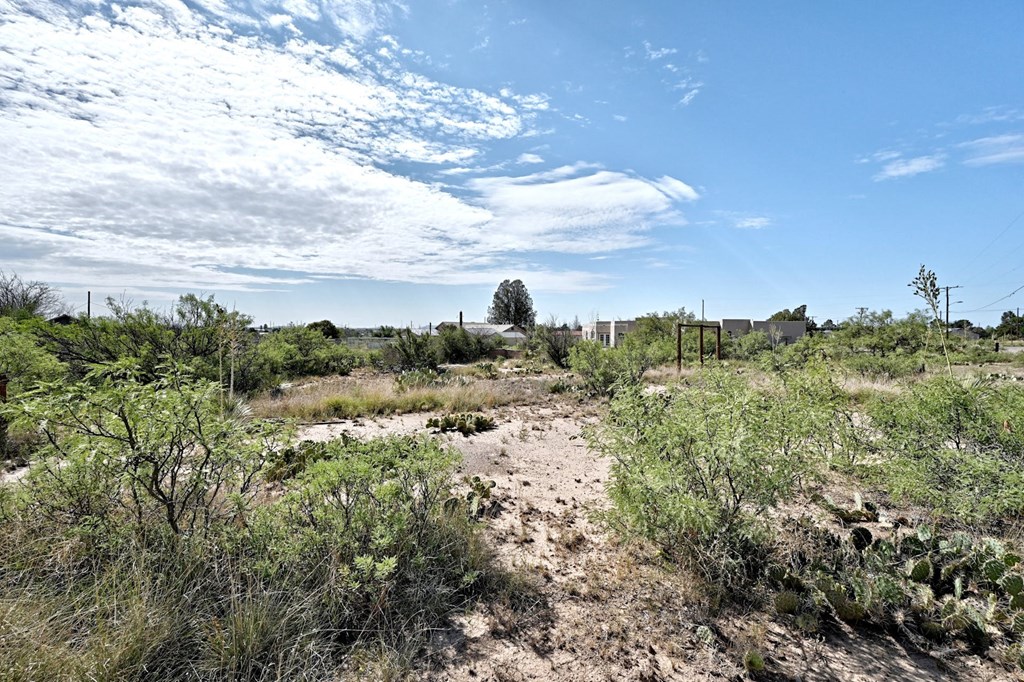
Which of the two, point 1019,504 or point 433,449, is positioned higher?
point 433,449

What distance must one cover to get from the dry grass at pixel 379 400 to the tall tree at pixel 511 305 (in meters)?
44.1

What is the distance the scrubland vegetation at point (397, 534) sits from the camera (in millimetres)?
2324

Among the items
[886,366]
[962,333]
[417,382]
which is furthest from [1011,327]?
[417,382]

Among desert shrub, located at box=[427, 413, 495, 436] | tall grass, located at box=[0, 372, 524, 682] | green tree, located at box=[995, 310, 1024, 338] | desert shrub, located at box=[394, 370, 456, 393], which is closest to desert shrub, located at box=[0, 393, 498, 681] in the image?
tall grass, located at box=[0, 372, 524, 682]

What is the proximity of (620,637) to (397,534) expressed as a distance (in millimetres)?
A: 1448

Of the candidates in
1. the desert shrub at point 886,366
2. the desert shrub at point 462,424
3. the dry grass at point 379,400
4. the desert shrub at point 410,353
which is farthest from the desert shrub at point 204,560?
the desert shrub at point 410,353

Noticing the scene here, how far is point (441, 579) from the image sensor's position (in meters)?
3.02

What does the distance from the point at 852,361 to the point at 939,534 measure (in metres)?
10.0

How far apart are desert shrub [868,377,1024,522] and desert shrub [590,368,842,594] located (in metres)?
0.88

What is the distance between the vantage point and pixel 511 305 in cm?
5741

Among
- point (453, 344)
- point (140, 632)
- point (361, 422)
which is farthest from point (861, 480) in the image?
point (453, 344)

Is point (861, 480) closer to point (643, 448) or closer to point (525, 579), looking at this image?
point (643, 448)

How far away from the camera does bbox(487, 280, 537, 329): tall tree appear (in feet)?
188

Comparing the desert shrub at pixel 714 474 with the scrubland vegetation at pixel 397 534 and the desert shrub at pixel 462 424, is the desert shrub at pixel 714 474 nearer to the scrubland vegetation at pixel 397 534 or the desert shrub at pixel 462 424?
the scrubland vegetation at pixel 397 534
